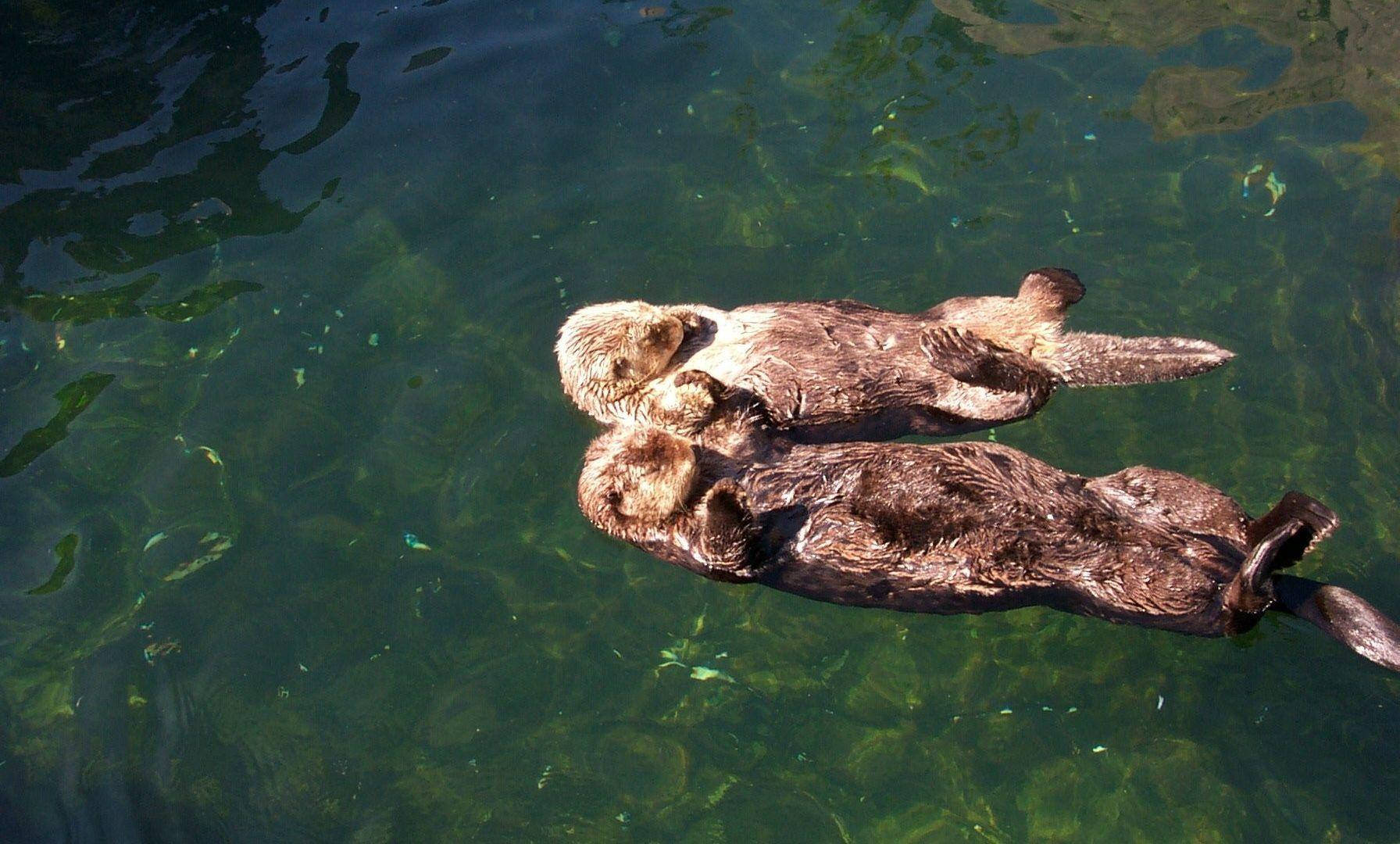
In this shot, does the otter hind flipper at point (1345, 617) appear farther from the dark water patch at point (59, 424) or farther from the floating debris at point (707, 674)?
the dark water patch at point (59, 424)

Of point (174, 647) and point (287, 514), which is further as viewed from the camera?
point (287, 514)

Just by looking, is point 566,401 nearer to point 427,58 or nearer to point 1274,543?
point 1274,543

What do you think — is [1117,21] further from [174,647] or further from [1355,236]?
[174,647]

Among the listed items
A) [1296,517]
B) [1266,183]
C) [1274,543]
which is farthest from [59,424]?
[1266,183]

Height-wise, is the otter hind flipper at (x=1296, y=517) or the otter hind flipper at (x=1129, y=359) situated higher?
the otter hind flipper at (x=1129, y=359)

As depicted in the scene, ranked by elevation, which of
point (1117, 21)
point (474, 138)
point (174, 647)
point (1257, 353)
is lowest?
point (174, 647)

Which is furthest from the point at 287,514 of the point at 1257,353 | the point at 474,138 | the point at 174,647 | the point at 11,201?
the point at 1257,353

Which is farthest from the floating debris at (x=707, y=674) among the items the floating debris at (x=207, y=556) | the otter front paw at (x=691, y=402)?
the floating debris at (x=207, y=556)
